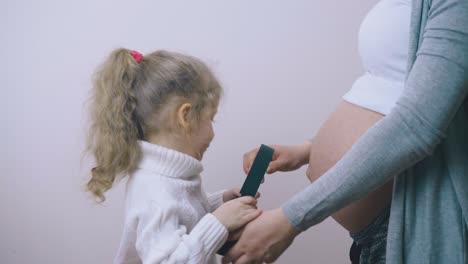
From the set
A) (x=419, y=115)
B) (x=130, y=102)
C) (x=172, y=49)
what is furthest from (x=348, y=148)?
(x=172, y=49)

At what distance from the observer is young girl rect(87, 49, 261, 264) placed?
790 mm

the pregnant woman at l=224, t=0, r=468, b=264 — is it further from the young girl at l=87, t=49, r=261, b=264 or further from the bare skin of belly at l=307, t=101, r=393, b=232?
the young girl at l=87, t=49, r=261, b=264

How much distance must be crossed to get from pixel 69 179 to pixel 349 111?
3.07 ft

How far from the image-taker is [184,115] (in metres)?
0.88

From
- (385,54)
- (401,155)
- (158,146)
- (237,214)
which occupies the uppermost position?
(385,54)

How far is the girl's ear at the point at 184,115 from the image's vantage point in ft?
2.86

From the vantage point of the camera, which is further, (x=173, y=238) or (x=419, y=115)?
(x=173, y=238)

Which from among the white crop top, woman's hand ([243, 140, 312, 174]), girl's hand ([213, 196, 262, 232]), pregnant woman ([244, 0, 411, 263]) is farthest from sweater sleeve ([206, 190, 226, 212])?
the white crop top

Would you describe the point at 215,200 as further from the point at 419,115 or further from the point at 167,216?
the point at 419,115

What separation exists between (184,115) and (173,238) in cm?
Result: 26

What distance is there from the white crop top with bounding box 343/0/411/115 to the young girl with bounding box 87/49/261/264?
12.4 inches

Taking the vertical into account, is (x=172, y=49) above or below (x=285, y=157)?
above

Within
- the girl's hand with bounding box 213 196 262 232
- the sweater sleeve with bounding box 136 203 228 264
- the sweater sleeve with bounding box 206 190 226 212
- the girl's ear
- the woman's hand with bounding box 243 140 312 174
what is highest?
the girl's ear

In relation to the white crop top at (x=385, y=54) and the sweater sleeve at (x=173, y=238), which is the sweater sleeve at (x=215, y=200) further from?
the white crop top at (x=385, y=54)
